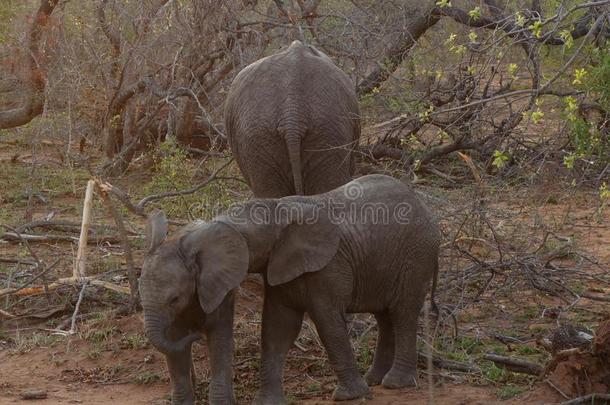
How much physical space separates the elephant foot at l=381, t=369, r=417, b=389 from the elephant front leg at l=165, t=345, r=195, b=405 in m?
1.08

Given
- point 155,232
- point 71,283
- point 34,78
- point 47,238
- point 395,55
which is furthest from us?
point 34,78

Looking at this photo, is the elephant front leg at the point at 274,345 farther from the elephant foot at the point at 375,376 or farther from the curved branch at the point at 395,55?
the curved branch at the point at 395,55

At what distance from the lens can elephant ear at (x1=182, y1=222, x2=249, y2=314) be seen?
16.5 feet

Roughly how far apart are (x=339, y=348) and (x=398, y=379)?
0.49 m

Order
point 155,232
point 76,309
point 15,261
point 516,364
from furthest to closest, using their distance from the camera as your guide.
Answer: point 15,261
point 76,309
point 516,364
point 155,232

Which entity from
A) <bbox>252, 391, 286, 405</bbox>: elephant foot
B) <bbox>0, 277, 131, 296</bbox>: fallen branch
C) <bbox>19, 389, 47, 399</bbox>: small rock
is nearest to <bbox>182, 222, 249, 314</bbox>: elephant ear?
<bbox>252, 391, 286, 405</bbox>: elephant foot

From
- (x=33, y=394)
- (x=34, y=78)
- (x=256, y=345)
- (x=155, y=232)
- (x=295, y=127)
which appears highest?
(x=34, y=78)

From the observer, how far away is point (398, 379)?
5.65m

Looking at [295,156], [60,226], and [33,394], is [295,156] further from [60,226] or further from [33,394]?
[60,226]

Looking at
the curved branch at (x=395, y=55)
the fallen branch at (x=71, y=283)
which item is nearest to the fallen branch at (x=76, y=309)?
the fallen branch at (x=71, y=283)

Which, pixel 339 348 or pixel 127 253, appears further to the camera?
pixel 127 253

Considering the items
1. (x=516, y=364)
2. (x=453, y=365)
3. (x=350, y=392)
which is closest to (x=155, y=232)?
(x=350, y=392)

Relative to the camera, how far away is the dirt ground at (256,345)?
5.67 meters

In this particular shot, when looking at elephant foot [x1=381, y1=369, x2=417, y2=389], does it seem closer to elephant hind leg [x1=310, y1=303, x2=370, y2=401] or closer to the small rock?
elephant hind leg [x1=310, y1=303, x2=370, y2=401]
